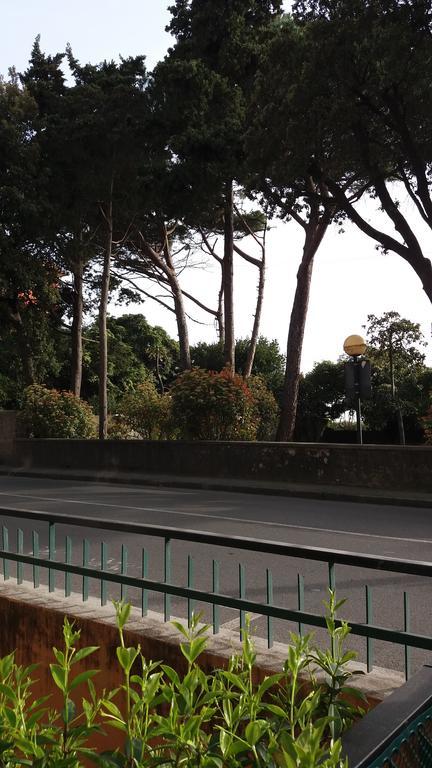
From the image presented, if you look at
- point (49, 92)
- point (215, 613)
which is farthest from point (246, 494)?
point (49, 92)

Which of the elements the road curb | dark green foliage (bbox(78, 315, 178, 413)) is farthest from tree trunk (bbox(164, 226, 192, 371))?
the road curb

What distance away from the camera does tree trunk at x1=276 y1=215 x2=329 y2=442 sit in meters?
23.4

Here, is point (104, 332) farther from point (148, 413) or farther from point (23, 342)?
point (148, 413)

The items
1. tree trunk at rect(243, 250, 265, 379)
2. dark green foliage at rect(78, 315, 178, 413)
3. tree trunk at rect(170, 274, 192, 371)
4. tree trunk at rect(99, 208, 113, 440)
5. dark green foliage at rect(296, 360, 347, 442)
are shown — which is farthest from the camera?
dark green foliage at rect(78, 315, 178, 413)

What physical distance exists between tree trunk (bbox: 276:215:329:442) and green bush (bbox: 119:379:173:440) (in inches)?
203

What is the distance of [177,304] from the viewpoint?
29.7 meters

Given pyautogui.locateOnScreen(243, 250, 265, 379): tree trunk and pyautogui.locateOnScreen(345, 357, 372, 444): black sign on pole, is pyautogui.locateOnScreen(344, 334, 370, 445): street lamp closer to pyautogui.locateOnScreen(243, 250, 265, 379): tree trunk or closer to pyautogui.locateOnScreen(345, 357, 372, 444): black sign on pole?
pyautogui.locateOnScreen(345, 357, 372, 444): black sign on pole

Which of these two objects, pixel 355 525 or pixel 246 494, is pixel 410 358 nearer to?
pixel 246 494

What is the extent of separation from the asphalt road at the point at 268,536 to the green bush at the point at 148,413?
11.6 ft

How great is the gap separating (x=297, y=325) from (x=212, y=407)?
6.95 metres

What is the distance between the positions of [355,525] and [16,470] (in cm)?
1253

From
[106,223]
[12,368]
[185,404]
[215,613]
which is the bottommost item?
[215,613]

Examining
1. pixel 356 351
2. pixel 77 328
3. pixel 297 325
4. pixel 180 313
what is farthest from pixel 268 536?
pixel 77 328

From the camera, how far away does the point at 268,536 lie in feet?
30.3
